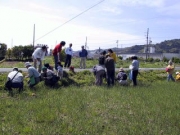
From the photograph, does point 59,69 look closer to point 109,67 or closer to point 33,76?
point 33,76

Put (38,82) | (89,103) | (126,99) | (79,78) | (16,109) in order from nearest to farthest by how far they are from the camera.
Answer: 1. (16,109)
2. (89,103)
3. (126,99)
4. (38,82)
5. (79,78)

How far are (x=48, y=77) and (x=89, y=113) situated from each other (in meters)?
4.85

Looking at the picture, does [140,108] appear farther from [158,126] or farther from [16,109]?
[16,109]

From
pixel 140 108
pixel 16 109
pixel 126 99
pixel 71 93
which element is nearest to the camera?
pixel 16 109

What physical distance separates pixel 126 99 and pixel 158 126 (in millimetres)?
3289

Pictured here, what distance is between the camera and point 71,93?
432 inches

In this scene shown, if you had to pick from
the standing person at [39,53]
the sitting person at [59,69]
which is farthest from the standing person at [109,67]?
the standing person at [39,53]

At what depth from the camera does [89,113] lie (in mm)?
8000

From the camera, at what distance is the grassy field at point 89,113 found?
21.3 ft

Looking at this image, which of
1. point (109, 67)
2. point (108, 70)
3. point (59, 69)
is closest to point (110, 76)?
point (108, 70)

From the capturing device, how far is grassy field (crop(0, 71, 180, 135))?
650cm

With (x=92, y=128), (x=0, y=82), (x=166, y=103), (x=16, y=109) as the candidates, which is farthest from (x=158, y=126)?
(x=0, y=82)

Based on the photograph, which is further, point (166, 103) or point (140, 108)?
point (166, 103)

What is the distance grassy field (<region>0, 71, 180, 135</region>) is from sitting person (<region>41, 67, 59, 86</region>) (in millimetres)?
651
